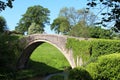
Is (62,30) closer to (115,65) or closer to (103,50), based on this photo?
(103,50)

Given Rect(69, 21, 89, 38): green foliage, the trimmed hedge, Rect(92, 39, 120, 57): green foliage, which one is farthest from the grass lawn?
Rect(92, 39, 120, 57): green foliage

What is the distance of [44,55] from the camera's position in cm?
3778

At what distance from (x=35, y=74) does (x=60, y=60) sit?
7.17 meters

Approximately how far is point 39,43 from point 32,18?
33.0m

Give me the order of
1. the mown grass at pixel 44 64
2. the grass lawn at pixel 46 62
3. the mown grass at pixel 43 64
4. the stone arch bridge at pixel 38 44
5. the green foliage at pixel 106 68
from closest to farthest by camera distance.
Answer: the green foliage at pixel 106 68
the stone arch bridge at pixel 38 44
the mown grass at pixel 43 64
the mown grass at pixel 44 64
the grass lawn at pixel 46 62

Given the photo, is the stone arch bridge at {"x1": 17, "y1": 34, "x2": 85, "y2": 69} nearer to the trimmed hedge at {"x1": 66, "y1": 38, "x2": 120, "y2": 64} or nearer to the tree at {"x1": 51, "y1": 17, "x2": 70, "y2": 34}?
the trimmed hedge at {"x1": 66, "y1": 38, "x2": 120, "y2": 64}

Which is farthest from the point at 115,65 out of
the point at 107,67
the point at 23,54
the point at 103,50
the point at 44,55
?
the point at 44,55

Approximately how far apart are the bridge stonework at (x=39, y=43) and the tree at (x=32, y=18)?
29506mm

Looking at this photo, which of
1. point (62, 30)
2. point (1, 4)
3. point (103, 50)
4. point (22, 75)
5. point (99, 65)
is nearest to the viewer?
point (1, 4)

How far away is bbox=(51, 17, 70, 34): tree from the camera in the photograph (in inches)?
2054

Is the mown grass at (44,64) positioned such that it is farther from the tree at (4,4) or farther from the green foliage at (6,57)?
the tree at (4,4)

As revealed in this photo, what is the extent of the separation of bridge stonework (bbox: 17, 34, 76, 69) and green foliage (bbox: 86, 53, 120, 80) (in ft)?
25.0

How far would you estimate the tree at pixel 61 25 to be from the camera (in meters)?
52.2

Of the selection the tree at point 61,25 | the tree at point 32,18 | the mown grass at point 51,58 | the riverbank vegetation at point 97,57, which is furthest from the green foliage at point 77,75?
the tree at point 32,18
